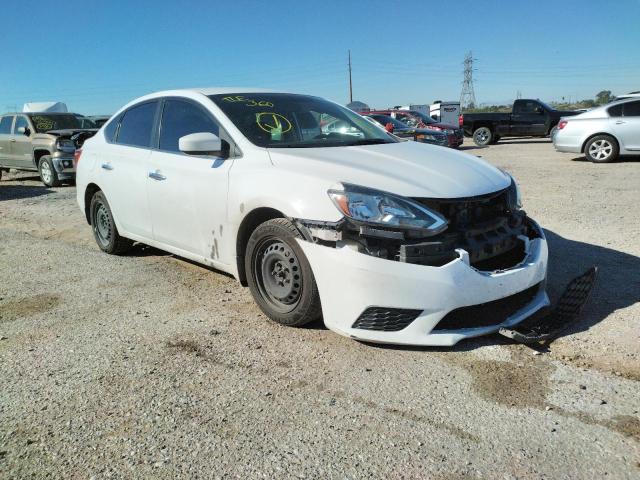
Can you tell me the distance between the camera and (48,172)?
476 inches

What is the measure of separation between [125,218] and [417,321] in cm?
323

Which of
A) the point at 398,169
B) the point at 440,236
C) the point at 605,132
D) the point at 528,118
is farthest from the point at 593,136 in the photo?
the point at 440,236

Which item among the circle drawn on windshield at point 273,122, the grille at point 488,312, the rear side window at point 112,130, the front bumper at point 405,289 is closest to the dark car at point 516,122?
the rear side window at point 112,130

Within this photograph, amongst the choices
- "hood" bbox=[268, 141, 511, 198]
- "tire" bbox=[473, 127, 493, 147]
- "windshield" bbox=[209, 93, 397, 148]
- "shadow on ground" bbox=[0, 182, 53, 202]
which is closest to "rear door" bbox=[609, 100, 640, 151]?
"tire" bbox=[473, 127, 493, 147]

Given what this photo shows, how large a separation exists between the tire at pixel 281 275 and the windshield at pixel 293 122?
0.73 m

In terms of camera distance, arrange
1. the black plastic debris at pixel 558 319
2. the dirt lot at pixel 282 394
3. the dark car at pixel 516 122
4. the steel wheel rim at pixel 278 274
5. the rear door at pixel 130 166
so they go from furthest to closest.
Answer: the dark car at pixel 516 122, the rear door at pixel 130 166, the steel wheel rim at pixel 278 274, the black plastic debris at pixel 558 319, the dirt lot at pixel 282 394

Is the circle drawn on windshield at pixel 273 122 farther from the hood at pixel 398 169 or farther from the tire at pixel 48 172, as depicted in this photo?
the tire at pixel 48 172

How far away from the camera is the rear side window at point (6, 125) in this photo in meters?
13.2

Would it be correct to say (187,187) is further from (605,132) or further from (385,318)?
(605,132)

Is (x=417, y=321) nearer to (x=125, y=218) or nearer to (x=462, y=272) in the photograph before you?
(x=462, y=272)

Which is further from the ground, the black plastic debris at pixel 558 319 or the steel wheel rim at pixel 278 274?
the steel wheel rim at pixel 278 274

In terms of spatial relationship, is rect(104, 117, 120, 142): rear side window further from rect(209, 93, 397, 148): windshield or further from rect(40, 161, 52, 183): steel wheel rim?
rect(40, 161, 52, 183): steel wheel rim

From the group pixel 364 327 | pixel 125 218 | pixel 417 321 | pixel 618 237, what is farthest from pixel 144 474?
pixel 618 237

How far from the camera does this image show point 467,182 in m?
3.22
